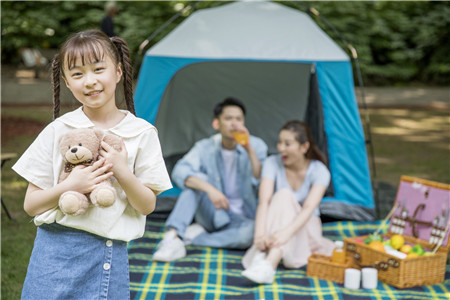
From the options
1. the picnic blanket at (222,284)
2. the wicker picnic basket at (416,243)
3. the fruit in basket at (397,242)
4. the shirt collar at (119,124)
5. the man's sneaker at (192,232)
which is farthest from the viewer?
the man's sneaker at (192,232)

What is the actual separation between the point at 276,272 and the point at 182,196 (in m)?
0.79

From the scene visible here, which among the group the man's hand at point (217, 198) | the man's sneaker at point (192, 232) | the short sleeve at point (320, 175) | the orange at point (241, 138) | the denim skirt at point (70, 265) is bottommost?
the man's sneaker at point (192, 232)

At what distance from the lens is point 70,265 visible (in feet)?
5.05

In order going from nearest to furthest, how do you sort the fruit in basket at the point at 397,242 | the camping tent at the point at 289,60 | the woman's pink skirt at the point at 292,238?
the fruit in basket at the point at 397,242
the woman's pink skirt at the point at 292,238
the camping tent at the point at 289,60

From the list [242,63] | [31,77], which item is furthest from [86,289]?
[31,77]

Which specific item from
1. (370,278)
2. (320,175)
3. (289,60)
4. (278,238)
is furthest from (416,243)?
(289,60)

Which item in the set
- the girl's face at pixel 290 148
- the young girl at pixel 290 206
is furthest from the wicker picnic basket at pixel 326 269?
the girl's face at pixel 290 148

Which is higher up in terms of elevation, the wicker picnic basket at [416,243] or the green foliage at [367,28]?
the green foliage at [367,28]

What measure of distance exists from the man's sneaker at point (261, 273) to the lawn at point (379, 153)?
1109mm

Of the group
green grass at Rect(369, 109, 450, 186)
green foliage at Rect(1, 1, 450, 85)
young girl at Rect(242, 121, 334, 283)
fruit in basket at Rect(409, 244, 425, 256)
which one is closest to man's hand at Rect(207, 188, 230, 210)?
young girl at Rect(242, 121, 334, 283)

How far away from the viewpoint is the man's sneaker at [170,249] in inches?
130

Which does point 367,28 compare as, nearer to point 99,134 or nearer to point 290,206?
point 290,206

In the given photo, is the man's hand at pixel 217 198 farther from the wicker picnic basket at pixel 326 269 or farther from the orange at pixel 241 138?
the wicker picnic basket at pixel 326 269

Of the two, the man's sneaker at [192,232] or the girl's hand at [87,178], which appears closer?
the girl's hand at [87,178]
